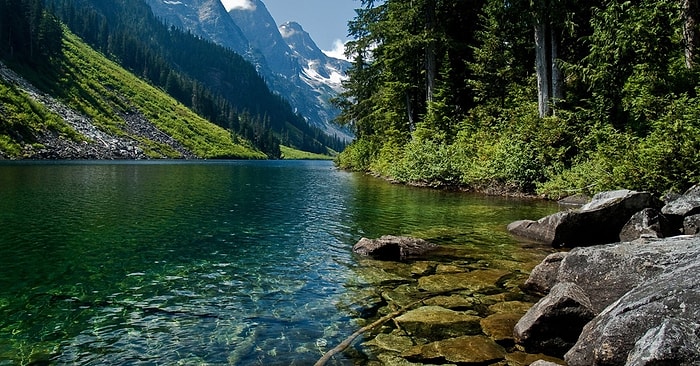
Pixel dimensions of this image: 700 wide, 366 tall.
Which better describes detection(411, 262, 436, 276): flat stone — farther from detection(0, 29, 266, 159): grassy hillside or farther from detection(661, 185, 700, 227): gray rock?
detection(0, 29, 266, 159): grassy hillside

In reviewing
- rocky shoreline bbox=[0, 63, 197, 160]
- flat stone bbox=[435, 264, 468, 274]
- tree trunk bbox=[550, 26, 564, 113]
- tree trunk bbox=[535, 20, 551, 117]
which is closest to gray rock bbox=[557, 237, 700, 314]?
flat stone bbox=[435, 264, 468, 274]

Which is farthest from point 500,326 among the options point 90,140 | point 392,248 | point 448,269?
point 90,140

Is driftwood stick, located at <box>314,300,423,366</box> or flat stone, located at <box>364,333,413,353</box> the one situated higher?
driftwood stick, located at <box>314,300,423,366</box>

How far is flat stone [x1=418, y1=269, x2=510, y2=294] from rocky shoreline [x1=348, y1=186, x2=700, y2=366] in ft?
0.08

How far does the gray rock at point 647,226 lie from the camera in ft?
42.4

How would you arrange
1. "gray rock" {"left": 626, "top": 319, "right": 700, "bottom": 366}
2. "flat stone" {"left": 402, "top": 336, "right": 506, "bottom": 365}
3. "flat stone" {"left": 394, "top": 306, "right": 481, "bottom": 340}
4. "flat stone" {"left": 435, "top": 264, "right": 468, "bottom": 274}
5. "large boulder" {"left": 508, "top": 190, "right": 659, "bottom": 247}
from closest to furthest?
"gray rock" {"left": 626, "top": 319, "right": 700, "bottom": 366}, "flat stone" {"left": 402, "top": 336, "right": 506, "bottom": 365}, "flat stone" {"left": 394, "top": 306, "right": 481, "bottom": 340}, "flat stone" {"left": 435, "top": 264, "right": 468, "bottom": 274}, "large boulder" {"left": 508, "top": 190, "right": 659, "bottom": 247}

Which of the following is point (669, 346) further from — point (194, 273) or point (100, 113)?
point (100, 113)

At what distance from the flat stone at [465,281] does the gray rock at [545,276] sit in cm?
78

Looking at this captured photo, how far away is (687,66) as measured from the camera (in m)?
22.4

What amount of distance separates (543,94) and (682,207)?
60.6ft

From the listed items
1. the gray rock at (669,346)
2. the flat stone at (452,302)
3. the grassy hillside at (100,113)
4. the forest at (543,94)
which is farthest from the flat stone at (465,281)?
the grassy hillside at (100,113)

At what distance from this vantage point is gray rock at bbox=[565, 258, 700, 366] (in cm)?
485

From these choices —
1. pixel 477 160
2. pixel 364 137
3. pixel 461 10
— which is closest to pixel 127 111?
pixel 364 137

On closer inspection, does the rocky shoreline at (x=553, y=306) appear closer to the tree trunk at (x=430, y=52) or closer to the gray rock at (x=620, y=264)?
the gray rock at (x=620, y=264)
